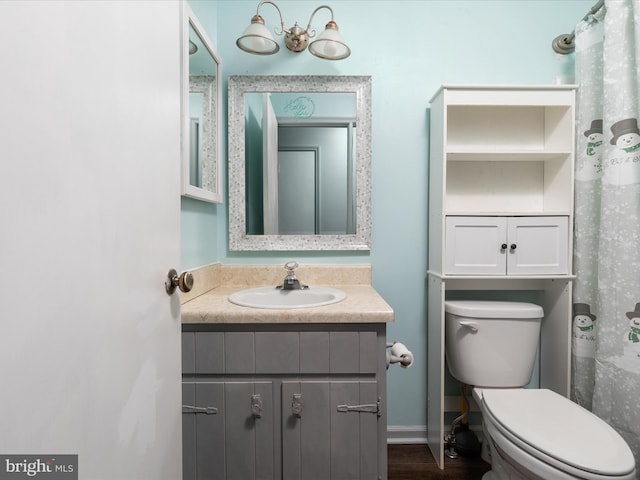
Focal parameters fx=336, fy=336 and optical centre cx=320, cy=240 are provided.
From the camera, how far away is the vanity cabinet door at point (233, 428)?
1.15 m

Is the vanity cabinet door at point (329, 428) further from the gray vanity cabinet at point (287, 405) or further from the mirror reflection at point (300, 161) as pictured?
the mirror reflection at point (300, 161)

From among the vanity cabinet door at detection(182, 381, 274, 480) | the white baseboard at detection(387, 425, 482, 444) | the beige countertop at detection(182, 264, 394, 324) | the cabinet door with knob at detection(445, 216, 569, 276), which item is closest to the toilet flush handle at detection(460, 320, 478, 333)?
the cabinet door with knob at detection(445, 216, 569, 276)

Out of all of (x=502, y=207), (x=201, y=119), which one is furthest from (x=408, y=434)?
(x=201, y=119)

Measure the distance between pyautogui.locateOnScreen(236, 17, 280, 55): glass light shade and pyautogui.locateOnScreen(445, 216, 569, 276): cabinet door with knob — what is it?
1.15 meters

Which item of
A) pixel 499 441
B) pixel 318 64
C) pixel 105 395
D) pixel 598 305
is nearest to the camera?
pixel 105 395

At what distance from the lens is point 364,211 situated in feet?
5.58

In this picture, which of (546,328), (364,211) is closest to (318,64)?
(364,211)

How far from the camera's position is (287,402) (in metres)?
1.15

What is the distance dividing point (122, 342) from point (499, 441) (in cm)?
120

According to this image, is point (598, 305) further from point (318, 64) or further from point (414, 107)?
point (318, 64)

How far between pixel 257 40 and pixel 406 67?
75cm

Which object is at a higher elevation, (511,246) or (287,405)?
(511,246)

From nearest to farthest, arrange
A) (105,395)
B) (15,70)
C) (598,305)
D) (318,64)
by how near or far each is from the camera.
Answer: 1. (15,70)
2. (105,395)
3. (598,305)
4. (318,64)

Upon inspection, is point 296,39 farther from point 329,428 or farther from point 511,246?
point 329,428
